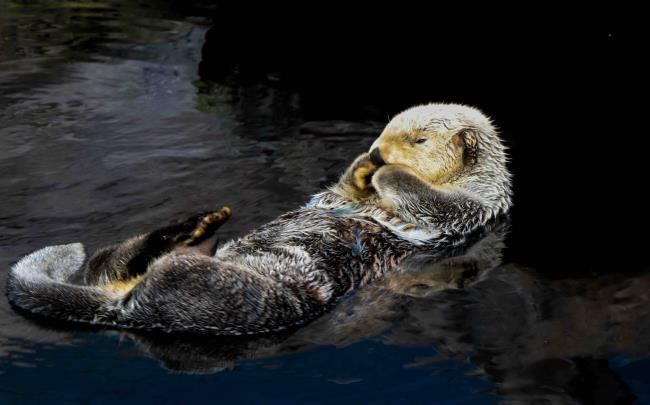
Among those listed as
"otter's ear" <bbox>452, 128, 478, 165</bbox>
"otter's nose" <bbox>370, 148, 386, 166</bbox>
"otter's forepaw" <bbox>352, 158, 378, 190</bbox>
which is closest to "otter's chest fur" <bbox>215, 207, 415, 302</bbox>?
"otter's forepaw" <bbox>352, 158, 378, 190</bbox>

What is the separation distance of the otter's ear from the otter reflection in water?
699 mm

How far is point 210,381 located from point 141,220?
2.07 meters

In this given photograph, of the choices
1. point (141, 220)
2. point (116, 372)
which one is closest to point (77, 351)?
point (116, 372)

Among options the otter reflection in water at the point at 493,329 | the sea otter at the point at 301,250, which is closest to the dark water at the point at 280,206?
the otter reflection in water at the point at 493,329

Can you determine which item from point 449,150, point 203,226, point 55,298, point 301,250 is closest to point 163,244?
point 203,226

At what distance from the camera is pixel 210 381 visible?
3.40 meters

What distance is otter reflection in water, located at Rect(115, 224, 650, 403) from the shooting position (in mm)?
3541

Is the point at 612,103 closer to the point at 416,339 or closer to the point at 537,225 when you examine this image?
the point at 537,225

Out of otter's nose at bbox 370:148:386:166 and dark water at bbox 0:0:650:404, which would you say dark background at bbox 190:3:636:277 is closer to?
dark water at bbox 0:0:650:404

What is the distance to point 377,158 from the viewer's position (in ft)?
16.3

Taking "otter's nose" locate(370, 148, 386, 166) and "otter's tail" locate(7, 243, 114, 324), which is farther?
"otter's nose" locate(370, 148, 386, 166)

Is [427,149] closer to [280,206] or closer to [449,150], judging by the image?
[449,150]

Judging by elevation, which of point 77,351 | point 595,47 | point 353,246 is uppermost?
point 595,47

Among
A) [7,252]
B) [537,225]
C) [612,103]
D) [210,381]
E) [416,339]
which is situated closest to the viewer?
[210,381]
